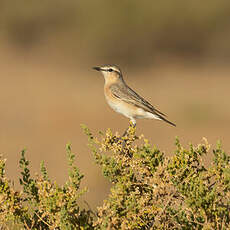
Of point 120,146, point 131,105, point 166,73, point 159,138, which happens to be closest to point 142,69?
point 166,73

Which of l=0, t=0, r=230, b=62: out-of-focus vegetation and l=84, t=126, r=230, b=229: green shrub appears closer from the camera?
l=84, t=126, r=230, b=229: green shrub

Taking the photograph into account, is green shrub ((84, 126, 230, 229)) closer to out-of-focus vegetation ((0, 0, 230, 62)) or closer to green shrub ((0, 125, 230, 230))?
green shrub ((0, 125, 230, 230))

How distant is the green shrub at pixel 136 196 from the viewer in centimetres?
401

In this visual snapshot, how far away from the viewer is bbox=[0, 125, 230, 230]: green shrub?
158 inches

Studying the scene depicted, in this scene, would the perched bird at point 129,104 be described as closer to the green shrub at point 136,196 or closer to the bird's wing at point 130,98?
the bird's wing at point 130,98

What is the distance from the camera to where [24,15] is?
88.0 ft

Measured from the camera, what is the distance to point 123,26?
27297 mm

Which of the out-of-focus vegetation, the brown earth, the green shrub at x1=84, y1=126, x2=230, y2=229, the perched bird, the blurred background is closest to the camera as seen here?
the green shrub at x1=84, y1=126, x2=230, y2=229

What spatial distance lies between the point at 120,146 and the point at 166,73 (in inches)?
934

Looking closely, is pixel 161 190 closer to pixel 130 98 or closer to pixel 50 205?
pixel 50 205

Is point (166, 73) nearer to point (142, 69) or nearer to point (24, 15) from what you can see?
point (142, 69)

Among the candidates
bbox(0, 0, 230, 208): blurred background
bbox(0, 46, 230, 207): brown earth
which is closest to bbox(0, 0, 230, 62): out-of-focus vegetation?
bbox(0, 0, 230, 208): blurred background

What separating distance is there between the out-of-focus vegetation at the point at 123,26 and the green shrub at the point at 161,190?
22423 millimetres

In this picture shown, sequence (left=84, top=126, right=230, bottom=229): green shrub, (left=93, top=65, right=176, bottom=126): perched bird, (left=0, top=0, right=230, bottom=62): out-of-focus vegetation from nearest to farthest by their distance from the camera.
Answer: (left=84, top=126, right=230, bottom=229): green shrub → (left=93, top=65, right=176, bottom=126): perched bird → (left=0, top=0, right=230, bottom=62): out-of-focus vegetation
